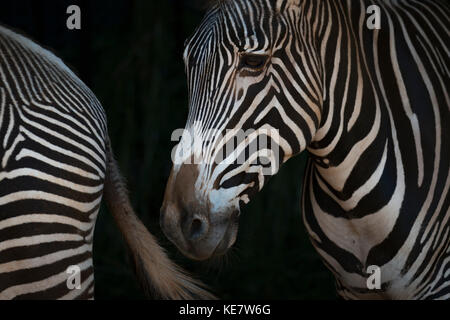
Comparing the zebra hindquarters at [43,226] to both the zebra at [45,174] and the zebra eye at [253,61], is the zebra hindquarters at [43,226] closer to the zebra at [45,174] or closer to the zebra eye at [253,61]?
the zebra at [45,174]

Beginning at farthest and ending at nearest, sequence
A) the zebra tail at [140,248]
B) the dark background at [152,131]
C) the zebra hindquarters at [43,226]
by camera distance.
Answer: the dark background at [152,131] < the zebra tail at [140,248] < the zebra hindquarters at [43,226]

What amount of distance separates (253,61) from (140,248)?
3.80 ft

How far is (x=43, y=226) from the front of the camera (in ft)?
8.53

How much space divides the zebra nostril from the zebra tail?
0.65 metres

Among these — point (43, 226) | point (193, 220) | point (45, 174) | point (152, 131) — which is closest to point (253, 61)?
point (193, 220)

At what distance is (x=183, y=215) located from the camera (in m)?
2.60

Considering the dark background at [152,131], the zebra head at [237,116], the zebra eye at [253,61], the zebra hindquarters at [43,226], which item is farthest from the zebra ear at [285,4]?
the dark background at [152,131]

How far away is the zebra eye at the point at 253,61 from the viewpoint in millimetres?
2617

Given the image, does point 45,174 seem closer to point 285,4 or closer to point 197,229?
point 197,229

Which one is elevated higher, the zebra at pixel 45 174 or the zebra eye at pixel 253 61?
the zebra eye at pixel 253 61

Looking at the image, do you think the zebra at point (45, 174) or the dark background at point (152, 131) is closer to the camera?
the zebra at point (45, 174)
